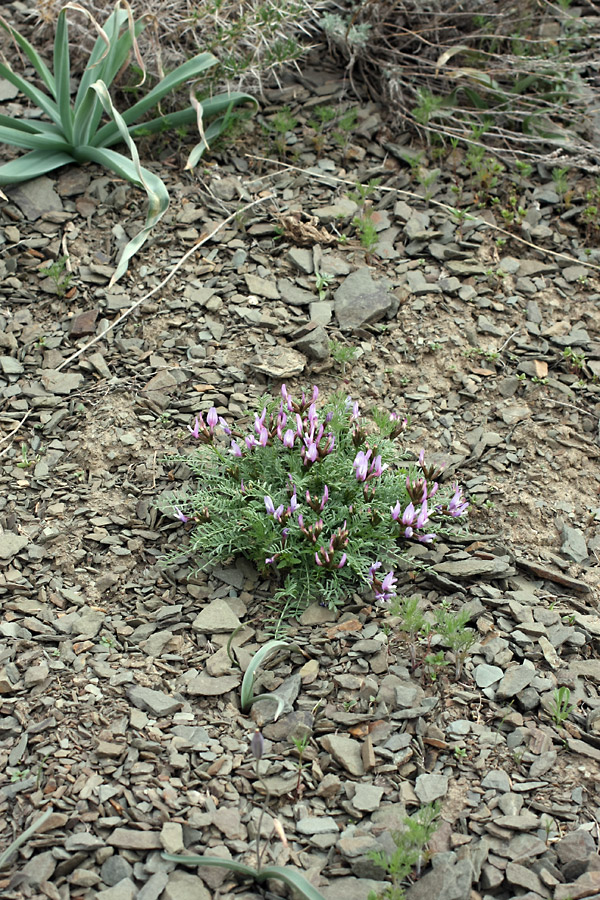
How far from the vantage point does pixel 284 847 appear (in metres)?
2.24

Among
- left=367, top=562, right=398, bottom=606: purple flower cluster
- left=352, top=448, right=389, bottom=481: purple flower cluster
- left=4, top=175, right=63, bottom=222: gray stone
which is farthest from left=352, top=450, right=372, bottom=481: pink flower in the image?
left=4, top=175, right=63, bottom=222: gray stone

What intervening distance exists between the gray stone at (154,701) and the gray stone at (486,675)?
0.92 m

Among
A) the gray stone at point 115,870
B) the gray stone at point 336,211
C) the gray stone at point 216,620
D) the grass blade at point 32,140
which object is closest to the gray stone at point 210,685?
the gray stone at point 216,620

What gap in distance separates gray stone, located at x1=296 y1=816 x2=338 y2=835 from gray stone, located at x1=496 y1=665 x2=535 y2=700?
67 centimetres

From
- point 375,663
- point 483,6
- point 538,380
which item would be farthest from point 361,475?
point 483,6

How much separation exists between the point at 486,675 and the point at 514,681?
86mm

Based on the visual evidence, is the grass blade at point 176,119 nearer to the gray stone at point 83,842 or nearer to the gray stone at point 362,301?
the gray stone at point 362,301

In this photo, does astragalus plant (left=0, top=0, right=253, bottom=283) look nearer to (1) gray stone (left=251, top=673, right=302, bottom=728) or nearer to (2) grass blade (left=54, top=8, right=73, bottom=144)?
(2) grass blade (left=54, top=8, right=73, bottom=144)

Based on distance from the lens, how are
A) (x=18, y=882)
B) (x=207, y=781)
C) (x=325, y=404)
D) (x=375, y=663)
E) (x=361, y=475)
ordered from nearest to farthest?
(x=18, y=882)
(x=207, y=781)
(x=375, y=663)
(x=361, y=475)
(x=325, y=404)

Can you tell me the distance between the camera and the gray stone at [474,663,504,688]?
2.70m

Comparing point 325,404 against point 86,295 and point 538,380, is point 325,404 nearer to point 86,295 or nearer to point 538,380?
point 538,380

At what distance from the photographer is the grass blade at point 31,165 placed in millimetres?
4016

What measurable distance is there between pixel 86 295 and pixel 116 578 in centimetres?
148

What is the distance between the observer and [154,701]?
2.60 m
